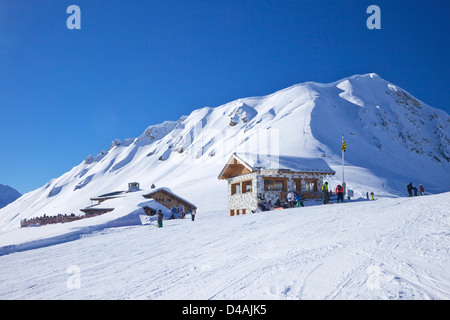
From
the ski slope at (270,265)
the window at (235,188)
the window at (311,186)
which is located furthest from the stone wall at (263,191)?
the ski slope at (270,265)

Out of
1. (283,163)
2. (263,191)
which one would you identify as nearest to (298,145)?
(283,163)

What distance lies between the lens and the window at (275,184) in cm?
2556

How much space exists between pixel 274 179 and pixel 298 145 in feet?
150

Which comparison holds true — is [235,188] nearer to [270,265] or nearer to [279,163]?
[279,163]

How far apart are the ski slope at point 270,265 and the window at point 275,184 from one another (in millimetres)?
13654

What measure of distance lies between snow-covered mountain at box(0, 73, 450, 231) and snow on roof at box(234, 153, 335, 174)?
19.7 metres

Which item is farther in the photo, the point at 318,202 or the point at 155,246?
the point at 318,202

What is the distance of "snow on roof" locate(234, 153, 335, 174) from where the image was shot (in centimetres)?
2506
